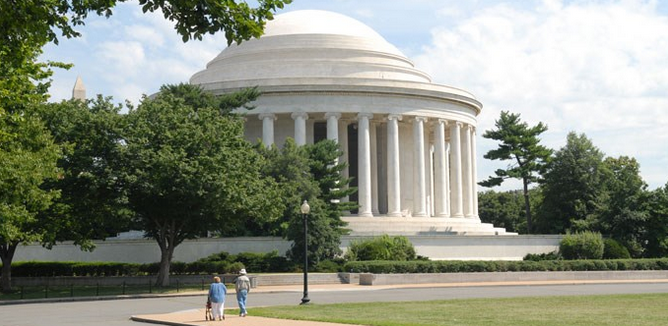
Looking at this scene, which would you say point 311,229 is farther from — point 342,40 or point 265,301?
point 342,40

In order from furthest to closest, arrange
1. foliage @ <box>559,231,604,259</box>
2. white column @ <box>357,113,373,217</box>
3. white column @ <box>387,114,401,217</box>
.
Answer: white column @ <box>387,114,401,217</box>
white column @ <box>357,113,373,217</box>
foliage @ <box>559,231,604,259</box>

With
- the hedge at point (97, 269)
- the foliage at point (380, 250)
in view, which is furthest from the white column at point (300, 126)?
the hedge at point (97, 269)

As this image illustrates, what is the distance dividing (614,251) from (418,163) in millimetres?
18977

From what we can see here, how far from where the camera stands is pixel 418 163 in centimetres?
7656

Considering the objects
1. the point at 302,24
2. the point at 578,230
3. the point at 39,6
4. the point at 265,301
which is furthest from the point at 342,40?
the point at 39,6

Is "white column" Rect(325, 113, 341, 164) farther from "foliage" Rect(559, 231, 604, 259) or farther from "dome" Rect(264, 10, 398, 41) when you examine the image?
"foliage" Rect(559, 231, 604, 259)

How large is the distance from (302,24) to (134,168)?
38.9 m

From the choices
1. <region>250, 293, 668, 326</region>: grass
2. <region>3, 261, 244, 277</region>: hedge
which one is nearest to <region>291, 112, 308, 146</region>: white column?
<region>3, 261, 244, 277</region>: hedge

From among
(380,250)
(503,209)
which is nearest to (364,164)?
(380,250)

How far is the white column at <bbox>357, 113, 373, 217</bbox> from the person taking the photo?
73.2m

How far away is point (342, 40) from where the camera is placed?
8025cm

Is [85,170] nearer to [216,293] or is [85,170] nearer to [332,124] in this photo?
[216,293]

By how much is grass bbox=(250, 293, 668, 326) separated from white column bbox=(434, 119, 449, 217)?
40815 mm

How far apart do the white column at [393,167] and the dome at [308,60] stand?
3906 mm
